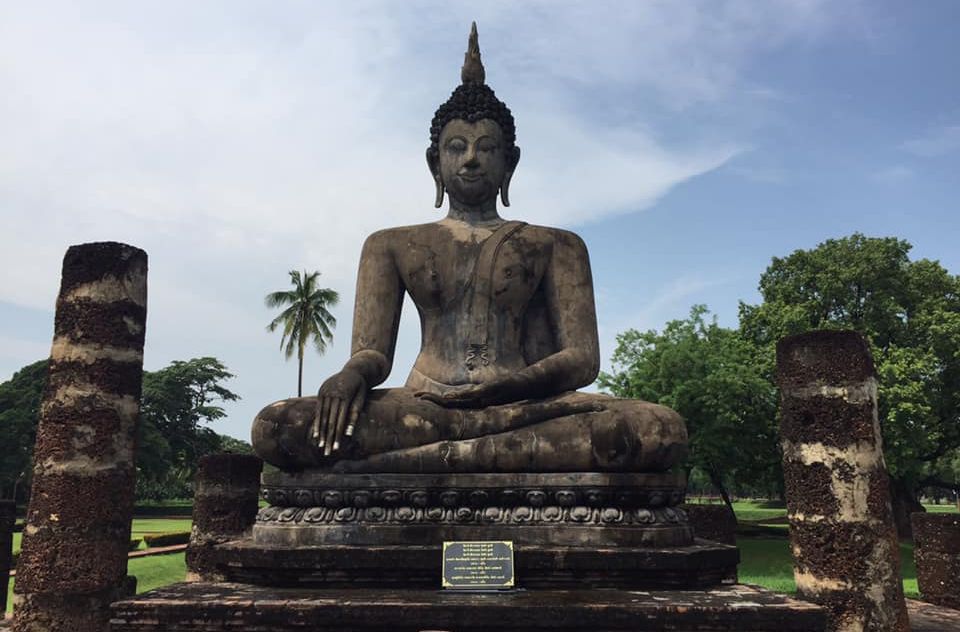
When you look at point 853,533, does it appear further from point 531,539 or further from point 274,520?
point 274,520

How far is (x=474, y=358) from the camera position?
6.48 metres

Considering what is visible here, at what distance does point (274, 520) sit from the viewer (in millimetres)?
5344

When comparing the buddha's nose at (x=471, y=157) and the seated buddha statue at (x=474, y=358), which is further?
the buddha's nose at (x=471, y=157)

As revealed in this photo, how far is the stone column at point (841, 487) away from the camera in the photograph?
7059 millimetres

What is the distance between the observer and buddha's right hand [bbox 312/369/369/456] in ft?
17.6

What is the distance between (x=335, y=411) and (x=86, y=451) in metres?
3.46

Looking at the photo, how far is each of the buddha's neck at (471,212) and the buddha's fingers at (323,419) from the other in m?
2.46

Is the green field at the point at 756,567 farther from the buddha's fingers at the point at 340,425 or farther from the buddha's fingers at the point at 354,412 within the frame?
the buddha's fingers at the point at 340,425

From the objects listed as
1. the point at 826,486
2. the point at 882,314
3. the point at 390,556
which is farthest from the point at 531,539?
the point at 882,314

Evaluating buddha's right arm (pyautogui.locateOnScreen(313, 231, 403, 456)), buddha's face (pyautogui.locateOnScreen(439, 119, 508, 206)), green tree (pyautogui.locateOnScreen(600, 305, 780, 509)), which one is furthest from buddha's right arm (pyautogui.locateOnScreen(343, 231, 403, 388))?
green tree (pyautogui.locateOnScreen(600, 305, 780, 509))

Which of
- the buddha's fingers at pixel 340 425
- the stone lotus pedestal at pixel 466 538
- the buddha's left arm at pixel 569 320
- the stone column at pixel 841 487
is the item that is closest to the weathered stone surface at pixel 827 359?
the stone column at pixel 841 487

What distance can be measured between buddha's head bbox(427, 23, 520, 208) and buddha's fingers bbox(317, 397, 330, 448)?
258 centimetres

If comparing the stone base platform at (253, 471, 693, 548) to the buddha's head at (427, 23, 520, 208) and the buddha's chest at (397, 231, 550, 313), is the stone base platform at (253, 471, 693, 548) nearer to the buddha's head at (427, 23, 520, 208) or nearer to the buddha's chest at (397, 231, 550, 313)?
the buddha's chest at (397, 231, 550, 313)

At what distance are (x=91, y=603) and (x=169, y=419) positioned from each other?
38.0 metres
